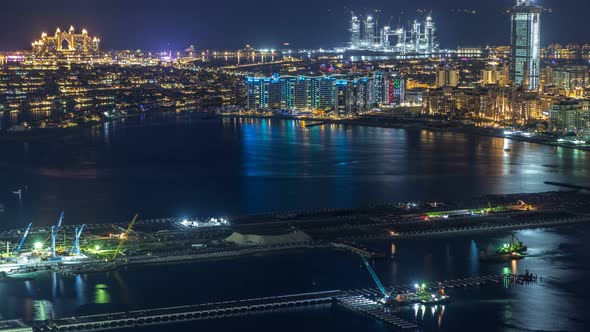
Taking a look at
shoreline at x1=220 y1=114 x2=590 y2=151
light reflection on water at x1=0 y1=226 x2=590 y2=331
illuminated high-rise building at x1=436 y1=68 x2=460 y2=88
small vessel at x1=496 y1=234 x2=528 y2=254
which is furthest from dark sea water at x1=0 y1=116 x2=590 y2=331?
illuminated high-rise building at x1=436 y1=68 x2=460 y2=88

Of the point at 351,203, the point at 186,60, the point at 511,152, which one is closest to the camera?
the point at 351,203

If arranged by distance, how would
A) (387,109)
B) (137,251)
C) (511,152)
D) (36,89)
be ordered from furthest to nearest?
(36,89)
(387,109)
(511,152)
(137,251)

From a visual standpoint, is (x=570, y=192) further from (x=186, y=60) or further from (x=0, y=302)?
(x=186, y=60)

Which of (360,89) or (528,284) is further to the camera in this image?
(360,89)

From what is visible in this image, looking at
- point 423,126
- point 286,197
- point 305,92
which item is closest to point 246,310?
point 286,197

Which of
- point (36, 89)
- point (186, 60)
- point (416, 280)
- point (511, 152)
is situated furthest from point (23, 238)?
point (186, 60)

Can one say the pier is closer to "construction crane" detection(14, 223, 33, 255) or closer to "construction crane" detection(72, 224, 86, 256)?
"construction crane" detection(72, 224, 86, 256)

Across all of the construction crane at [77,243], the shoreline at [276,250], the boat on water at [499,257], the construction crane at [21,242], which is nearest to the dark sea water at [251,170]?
the construction crane at [21,242]

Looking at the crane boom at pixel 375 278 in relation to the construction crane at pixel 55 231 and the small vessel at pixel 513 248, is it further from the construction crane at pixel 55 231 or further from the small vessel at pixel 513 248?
the construction crane at pixel 55 231
